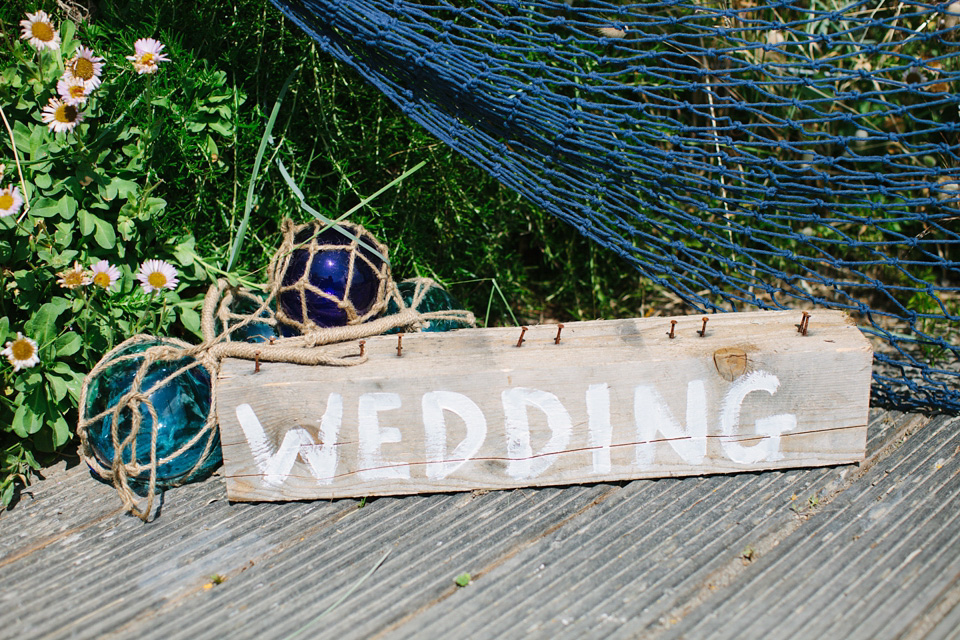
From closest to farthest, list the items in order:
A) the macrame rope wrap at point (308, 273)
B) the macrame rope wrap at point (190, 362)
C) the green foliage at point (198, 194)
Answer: the macrame rope wrap at point (190, 362) < the green foliage at point (198, 194) < the macrame rope wrap at point (308, 273)

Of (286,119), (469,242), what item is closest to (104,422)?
(286,119)

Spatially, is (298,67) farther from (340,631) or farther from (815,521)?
(815,521)

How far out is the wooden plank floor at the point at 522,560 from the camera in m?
1.55

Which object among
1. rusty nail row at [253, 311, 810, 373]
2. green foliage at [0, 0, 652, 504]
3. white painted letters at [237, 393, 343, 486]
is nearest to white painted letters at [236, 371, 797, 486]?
white painted letters at [237, 393, 343, 486]

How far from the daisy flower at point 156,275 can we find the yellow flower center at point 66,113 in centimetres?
40

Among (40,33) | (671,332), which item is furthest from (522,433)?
(40,33)

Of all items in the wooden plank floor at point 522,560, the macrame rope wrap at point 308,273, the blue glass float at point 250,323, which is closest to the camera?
the wooden plank floor at point 522,560

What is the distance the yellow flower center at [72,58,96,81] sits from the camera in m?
1.88

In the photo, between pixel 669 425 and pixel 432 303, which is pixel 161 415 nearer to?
pixel 432 303

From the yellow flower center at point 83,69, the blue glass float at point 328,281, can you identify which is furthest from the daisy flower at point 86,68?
the blue glass float at point 328,281

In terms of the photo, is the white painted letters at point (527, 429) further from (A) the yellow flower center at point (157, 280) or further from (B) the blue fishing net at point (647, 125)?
(A) the yellow flower center at point (157, 280)

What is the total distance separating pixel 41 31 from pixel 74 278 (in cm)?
61

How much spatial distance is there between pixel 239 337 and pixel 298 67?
36.3 inches

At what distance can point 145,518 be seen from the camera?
188 cm
